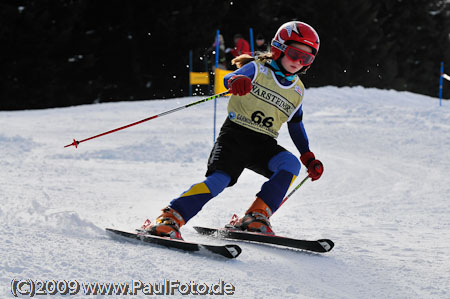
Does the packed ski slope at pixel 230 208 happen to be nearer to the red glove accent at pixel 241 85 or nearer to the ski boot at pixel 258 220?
the ski boot at pixel 258 220

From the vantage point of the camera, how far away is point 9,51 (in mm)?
19016

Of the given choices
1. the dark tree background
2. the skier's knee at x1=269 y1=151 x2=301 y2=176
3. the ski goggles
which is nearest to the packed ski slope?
the skier's knee at x1=269 y1=151 x2=301 y2=176

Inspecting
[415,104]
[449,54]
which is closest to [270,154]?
[415,104]

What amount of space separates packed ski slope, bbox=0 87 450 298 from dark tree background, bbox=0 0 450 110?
7.44 m

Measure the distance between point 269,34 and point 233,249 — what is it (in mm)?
23800

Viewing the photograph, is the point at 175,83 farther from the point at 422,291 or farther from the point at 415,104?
the point at 422,291

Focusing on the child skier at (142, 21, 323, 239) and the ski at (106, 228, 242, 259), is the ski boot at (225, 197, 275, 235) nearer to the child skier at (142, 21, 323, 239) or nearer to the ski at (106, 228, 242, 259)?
the child skier at (142, 21, 323, 239)

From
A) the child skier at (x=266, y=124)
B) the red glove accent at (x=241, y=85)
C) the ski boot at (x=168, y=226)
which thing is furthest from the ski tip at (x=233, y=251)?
the red glove accent at (x=241, y=85)

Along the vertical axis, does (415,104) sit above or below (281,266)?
above

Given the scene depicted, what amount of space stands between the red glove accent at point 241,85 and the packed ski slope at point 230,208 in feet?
2.97

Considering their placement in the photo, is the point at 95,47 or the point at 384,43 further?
the point at 384,43

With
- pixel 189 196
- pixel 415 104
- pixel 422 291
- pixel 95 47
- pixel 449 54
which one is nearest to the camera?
pixel 422 291

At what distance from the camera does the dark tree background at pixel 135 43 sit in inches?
762

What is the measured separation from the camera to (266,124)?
360 cm
